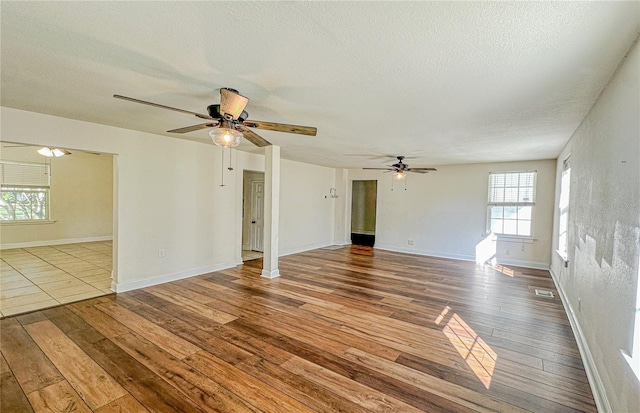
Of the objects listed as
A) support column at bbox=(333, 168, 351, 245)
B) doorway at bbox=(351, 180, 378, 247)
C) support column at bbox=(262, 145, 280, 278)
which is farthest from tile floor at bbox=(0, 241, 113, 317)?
doorway at bbox=(351, 180, 378, 247)

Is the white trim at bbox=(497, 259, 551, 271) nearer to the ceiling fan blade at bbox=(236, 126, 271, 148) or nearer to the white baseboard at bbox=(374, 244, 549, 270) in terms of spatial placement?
the white baseboard at bbox=(374, 244, 549, 270)

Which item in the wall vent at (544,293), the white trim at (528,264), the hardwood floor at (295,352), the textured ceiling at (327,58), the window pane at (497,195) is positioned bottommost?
the hardwood floor at (295,352)

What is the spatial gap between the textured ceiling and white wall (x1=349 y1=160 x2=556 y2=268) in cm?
360

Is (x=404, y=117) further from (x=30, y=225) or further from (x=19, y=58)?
(x=30, y=225)

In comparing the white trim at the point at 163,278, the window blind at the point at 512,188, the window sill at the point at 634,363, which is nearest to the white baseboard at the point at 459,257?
the window blind at the point at 512,188

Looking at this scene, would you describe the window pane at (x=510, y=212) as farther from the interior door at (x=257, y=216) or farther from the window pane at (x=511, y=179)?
the interior door at (x=257, y=216)

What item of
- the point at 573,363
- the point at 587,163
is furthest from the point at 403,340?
the point at 587,163

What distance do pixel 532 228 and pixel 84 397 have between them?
8.12 meters

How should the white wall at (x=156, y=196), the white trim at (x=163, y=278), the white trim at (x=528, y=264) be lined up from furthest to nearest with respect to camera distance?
1. the white trim at (x=528, y=264)
2. the white trim at (x=163, y=278)
3. the white wall at (x=156, y=196)

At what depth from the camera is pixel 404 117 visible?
136 inches

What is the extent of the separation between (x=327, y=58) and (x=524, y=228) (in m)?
6.91

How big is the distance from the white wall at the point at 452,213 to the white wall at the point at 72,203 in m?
8.33

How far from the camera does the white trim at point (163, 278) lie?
456 cm

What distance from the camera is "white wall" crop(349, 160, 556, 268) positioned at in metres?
6.62
